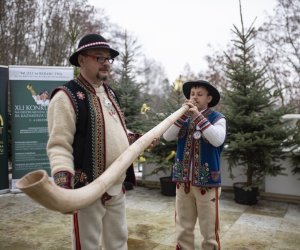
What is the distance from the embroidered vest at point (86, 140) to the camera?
2084 mm

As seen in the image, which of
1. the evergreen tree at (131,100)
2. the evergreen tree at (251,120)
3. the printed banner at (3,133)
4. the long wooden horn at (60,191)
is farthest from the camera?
the evergreen tree at (131,100)

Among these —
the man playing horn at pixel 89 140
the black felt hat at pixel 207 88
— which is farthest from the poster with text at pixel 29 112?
the man playing horn at pixel 89 140

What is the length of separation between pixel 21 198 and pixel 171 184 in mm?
2646

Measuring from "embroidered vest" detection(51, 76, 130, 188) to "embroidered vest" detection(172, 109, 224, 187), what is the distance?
41.1 inches

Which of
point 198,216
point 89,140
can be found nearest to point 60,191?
point 89,140

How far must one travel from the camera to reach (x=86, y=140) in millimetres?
2096

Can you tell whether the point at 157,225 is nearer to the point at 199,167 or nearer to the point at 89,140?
the point at 199,167

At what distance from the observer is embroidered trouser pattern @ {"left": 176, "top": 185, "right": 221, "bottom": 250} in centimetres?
288

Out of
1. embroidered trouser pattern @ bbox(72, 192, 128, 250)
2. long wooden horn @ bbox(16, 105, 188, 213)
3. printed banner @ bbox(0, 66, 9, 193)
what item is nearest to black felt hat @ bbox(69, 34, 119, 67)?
long wooden horn @ bbox(16, 105, 188, 213)

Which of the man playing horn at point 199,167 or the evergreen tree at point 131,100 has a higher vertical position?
the evergreen tree at point 131,100

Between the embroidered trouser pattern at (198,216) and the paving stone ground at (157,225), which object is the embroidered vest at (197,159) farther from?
the paving stone ground at (157,225)

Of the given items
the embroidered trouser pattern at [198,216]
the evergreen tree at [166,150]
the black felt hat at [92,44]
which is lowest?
the embroidered trouser pattern at [198,216]

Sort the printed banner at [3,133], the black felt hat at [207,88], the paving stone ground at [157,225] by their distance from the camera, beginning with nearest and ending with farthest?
the black felt hat at [207,88] < the paving stone ground at [157,225] < the printed banner at [3,133]

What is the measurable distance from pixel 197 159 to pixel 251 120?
273 centimetres
